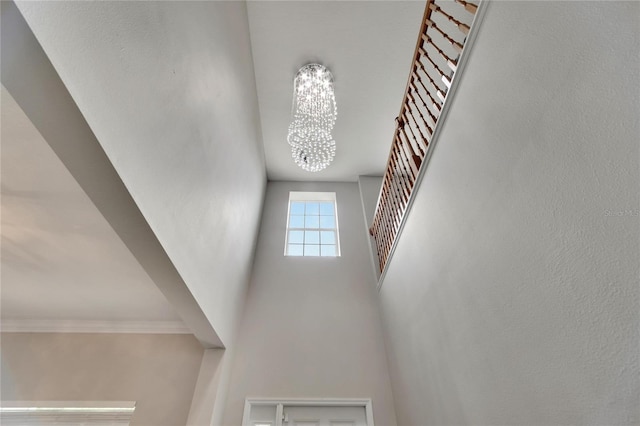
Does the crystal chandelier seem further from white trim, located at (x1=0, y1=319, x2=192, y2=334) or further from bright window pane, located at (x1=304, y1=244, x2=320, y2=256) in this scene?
white trim, located at (x1=0, y1=319, x2=192, y2=334)

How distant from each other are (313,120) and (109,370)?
356 centimetres

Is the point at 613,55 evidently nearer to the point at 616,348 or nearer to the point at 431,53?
the point at 616,348

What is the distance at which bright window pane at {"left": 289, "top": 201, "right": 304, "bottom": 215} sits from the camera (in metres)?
5.39

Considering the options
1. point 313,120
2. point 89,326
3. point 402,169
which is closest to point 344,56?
point 313,120

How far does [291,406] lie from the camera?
10.2ft

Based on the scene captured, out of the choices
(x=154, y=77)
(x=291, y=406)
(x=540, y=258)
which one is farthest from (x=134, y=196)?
(x=291, y=406)

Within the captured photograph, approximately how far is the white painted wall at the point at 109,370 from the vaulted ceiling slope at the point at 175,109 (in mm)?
672

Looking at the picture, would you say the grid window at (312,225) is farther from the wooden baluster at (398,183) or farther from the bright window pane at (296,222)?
the wooden baluster at (398,183)

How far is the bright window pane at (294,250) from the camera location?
466 centimetres

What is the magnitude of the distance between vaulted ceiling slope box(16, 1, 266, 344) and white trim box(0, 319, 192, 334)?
0.78 meters

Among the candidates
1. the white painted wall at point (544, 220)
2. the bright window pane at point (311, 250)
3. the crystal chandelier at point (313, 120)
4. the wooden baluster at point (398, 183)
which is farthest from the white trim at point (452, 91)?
the bright window pane at point (311, 250)

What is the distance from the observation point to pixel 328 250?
477 centimetres

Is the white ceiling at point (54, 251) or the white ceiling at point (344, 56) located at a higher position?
the white ceiling at point (344, 56)

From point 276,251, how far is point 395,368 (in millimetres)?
2347
